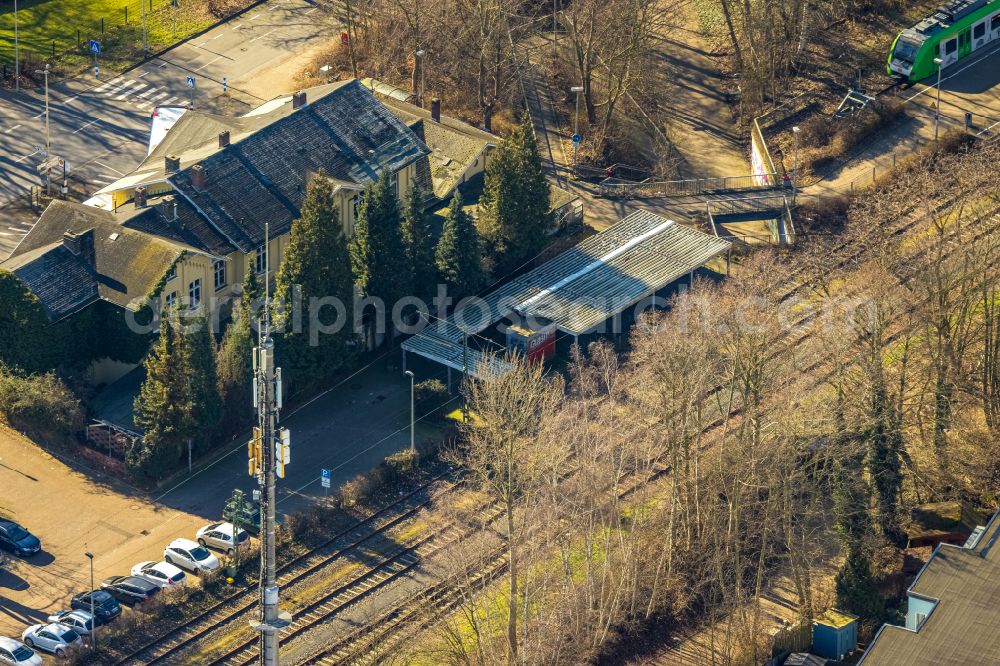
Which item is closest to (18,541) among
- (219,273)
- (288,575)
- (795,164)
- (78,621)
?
(78,621)

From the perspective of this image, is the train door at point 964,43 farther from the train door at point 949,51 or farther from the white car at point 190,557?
the white car at point 190,557

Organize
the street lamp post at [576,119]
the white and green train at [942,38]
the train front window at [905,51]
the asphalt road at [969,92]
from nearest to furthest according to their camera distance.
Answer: the asphalt road at [969,92] → the street lamp post at [576,119] → the train front window at [905,51] → the white and green train at [942,38]

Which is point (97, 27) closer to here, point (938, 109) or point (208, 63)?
point (208, 63)

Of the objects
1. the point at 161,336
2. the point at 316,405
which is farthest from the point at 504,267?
the point at 161,336

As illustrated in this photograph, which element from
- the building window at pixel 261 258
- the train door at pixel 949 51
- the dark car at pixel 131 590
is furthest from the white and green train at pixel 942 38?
the dark car at pixel 131 590

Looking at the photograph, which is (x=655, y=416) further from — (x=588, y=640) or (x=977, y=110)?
(x=977, y=110)
